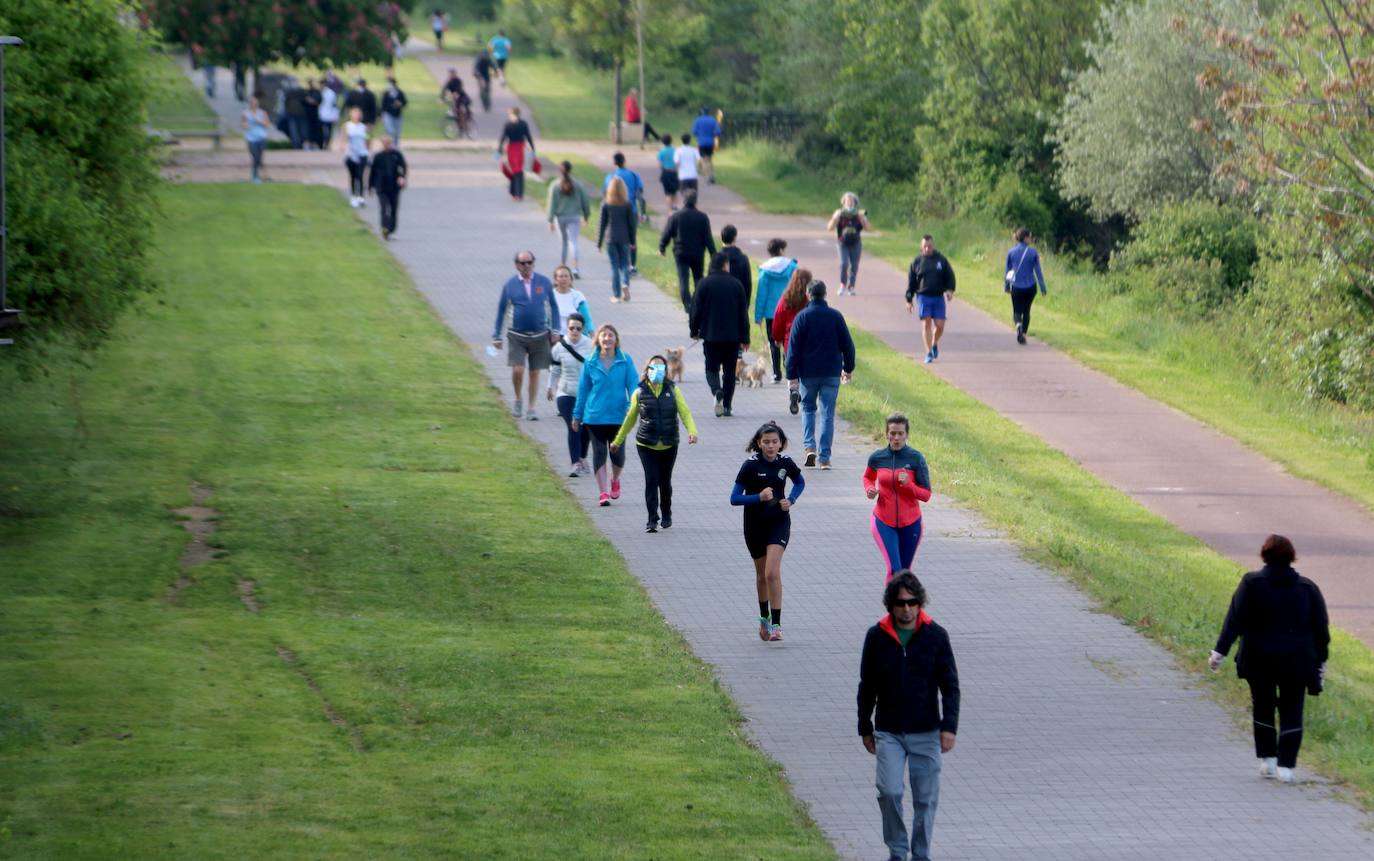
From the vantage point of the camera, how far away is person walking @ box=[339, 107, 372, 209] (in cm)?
3494

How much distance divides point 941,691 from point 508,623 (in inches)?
195

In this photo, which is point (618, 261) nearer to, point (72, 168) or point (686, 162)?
point (72, 168)

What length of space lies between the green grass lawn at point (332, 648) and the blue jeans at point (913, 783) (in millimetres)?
504

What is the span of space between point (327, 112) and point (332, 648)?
111ft

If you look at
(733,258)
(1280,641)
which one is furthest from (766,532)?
(733,258)

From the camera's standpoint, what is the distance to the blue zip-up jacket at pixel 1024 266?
25.5 meters

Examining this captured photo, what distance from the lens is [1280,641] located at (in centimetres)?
998

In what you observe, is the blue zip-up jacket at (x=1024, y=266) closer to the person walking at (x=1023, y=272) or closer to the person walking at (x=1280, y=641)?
the person walking at (x=1023, y=272)

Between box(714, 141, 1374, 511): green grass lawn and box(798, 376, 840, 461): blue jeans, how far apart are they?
6.14m

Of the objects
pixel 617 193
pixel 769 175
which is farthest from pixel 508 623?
pixel 769 175

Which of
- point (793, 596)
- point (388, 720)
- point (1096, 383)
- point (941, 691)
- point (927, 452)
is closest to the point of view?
point (941, 691)

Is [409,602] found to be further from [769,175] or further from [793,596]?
[769,175]

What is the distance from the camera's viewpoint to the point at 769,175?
159 feet

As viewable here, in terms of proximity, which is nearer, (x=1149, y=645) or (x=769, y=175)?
(x=1149, y=645)
